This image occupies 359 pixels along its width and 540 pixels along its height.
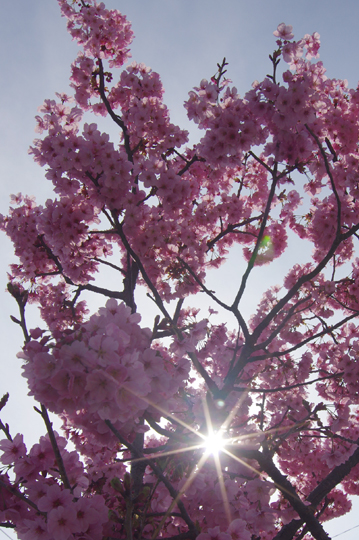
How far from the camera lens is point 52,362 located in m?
2.12

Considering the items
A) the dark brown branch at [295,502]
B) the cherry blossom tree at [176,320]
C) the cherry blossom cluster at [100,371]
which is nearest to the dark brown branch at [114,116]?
the cherry blossom tree at [176,320]

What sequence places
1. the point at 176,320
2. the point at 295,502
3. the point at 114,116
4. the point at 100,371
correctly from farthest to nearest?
the point at 114,116
the point at 176,320
the point at 295,502
the point at 100,371

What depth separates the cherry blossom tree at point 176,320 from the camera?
2275 mm

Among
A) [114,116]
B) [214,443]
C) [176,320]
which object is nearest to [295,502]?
[214,443]

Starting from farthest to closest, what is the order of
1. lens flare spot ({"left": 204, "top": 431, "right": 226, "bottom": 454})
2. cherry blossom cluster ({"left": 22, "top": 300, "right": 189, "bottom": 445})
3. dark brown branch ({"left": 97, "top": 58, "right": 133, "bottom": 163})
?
dark brown branch ({"left": 97, "top": 58, "right": 133, "bottom": 163})
lens flare spot ({"left": 204, "top": 431, "right": 226, "bottom": 454})
cherry blossom cluster ({"left": 22, "top": 300, "right": 189, "bottom": 445})

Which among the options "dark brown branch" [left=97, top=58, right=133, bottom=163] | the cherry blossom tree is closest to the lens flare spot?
the cherry blossom tree

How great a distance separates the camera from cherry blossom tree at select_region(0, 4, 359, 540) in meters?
2.28

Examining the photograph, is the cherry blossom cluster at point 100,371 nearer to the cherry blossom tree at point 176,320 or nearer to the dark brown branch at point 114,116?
the cherry blossom tree at point 176,320

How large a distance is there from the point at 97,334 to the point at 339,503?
860cm

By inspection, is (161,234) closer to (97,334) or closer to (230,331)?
(230,331)

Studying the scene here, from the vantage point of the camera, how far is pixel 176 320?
5035 millimetres

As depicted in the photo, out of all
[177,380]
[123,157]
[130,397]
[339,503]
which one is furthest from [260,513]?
[339,503]

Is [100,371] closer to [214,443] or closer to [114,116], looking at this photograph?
[214,443]

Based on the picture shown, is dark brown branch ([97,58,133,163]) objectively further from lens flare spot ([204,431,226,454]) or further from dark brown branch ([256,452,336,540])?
dark brown branch ([256,452,336,540])
